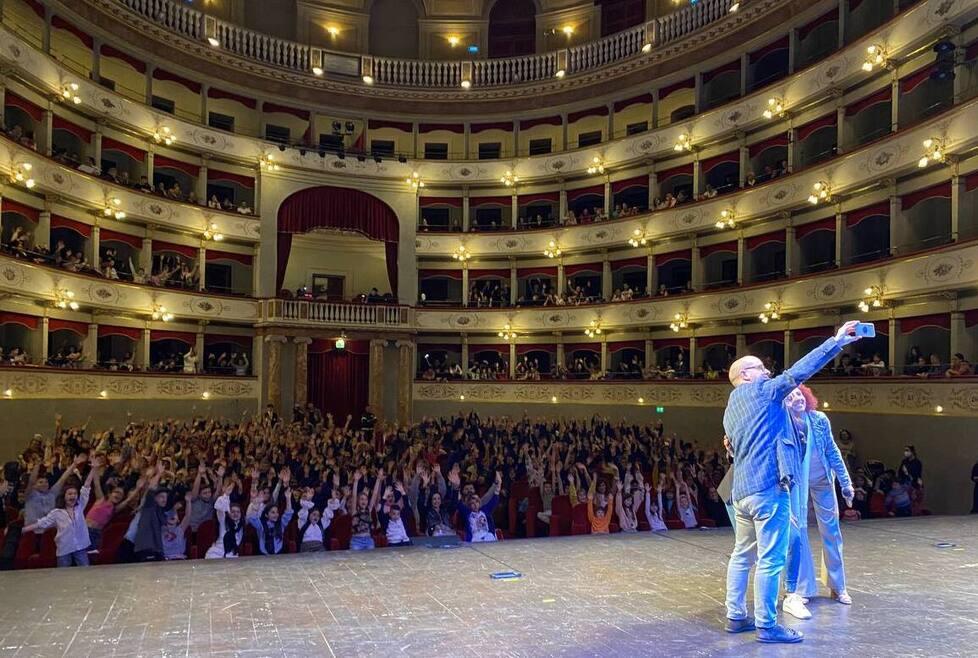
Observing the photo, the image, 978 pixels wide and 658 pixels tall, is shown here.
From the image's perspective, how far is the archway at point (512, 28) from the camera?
3116cm

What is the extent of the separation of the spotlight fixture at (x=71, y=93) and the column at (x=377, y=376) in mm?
12380

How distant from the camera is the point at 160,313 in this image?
2436 cm

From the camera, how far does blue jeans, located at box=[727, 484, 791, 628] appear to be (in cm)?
523

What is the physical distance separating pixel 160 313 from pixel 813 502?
22.8m

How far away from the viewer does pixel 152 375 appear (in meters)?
23.5

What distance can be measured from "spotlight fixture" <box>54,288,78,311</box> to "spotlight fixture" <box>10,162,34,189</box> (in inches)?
117

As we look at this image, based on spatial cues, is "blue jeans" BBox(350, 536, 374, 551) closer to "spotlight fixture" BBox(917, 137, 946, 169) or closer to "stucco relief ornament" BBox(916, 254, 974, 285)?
"stucco relief ornament" BBox(916, 254, 974, 285)

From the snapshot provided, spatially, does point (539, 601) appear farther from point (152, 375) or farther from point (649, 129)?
point (649, 129)

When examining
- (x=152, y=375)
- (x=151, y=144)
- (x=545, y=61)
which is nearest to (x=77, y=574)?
(x=152, y=375)

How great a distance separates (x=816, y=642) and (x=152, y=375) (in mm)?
22512

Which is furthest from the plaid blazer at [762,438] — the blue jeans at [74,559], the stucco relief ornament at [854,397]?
the stucco relief ornament at [854,397]

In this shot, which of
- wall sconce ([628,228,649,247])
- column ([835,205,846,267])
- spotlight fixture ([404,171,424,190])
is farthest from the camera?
spotlight fixture ([404,171,424,190])

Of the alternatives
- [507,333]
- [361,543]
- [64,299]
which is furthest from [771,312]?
[64,299]

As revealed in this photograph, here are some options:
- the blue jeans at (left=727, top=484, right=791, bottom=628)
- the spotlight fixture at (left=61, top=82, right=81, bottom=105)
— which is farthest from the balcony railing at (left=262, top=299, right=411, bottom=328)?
the blue jeans at (left=727, top=484, right=791, bottom=628)
